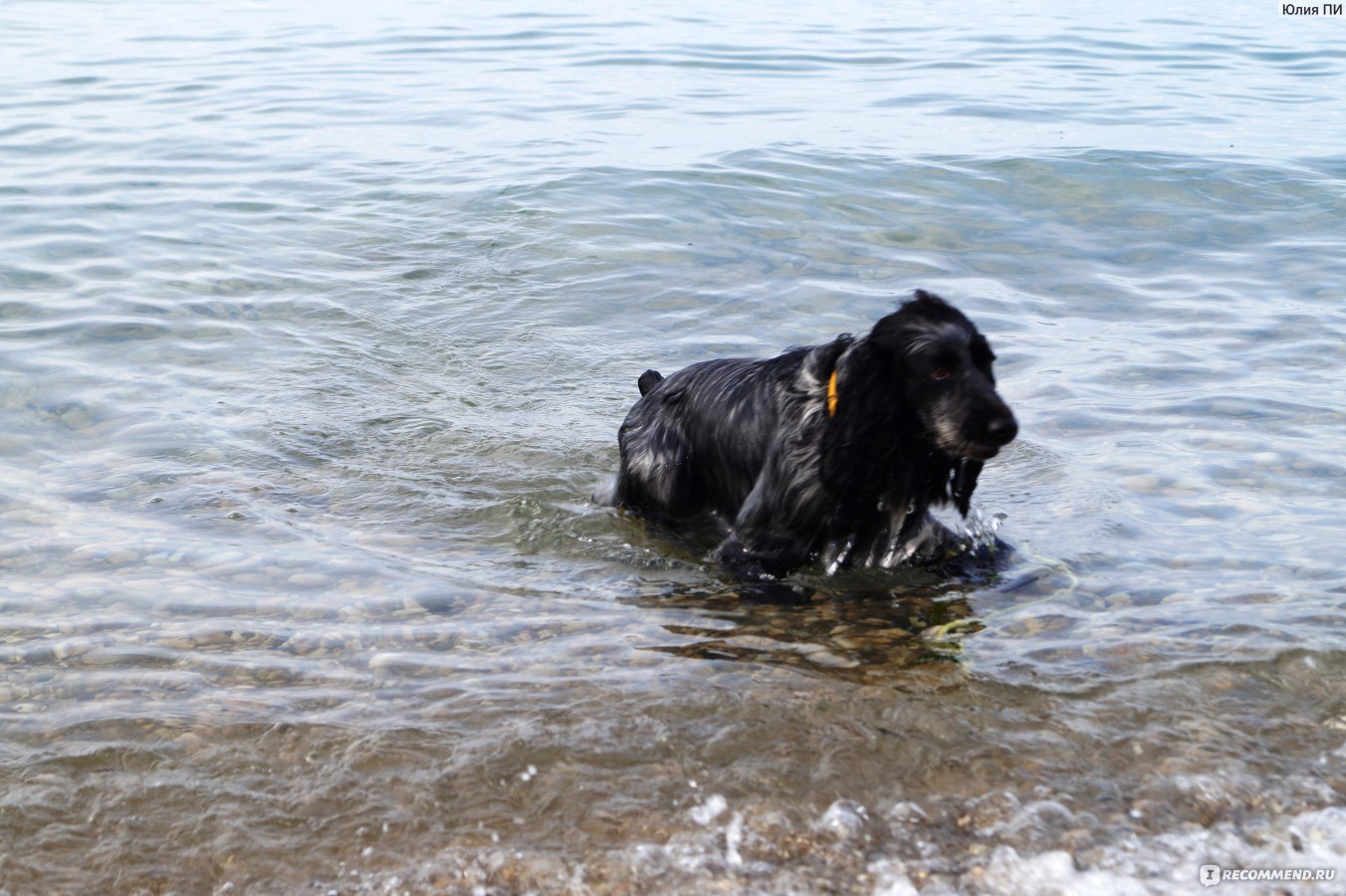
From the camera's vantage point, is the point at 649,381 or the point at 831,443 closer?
the point at 831,443

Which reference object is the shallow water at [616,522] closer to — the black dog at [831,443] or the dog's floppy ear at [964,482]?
the black dog at [831,443]

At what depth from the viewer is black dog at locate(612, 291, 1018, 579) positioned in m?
5.18

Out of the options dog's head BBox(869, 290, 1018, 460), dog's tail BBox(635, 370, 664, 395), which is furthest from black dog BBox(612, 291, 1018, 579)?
dog's tail BBox(635, 370, 664, 395)

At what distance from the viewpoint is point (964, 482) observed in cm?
561

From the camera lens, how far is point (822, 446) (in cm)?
547

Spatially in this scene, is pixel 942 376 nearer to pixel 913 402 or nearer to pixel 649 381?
pixel 913 402

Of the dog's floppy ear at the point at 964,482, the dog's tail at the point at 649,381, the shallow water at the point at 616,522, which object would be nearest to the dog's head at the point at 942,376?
the dog's floppy ear at the point at 964,482

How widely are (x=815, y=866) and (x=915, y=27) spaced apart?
23298mm

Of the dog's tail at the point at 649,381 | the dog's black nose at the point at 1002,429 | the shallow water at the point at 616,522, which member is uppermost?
the dog's black nose at the point at 1002,429

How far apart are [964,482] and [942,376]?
63cm

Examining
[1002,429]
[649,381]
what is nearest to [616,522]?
[649,381]

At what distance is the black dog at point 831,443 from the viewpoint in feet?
17.0

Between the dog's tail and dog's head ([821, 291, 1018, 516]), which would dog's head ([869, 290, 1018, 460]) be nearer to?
dog's head ([821, 291, 1018, 516])

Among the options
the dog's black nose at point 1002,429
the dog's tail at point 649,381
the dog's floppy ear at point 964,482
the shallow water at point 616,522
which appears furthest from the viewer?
the dog's tail at point 649,381
